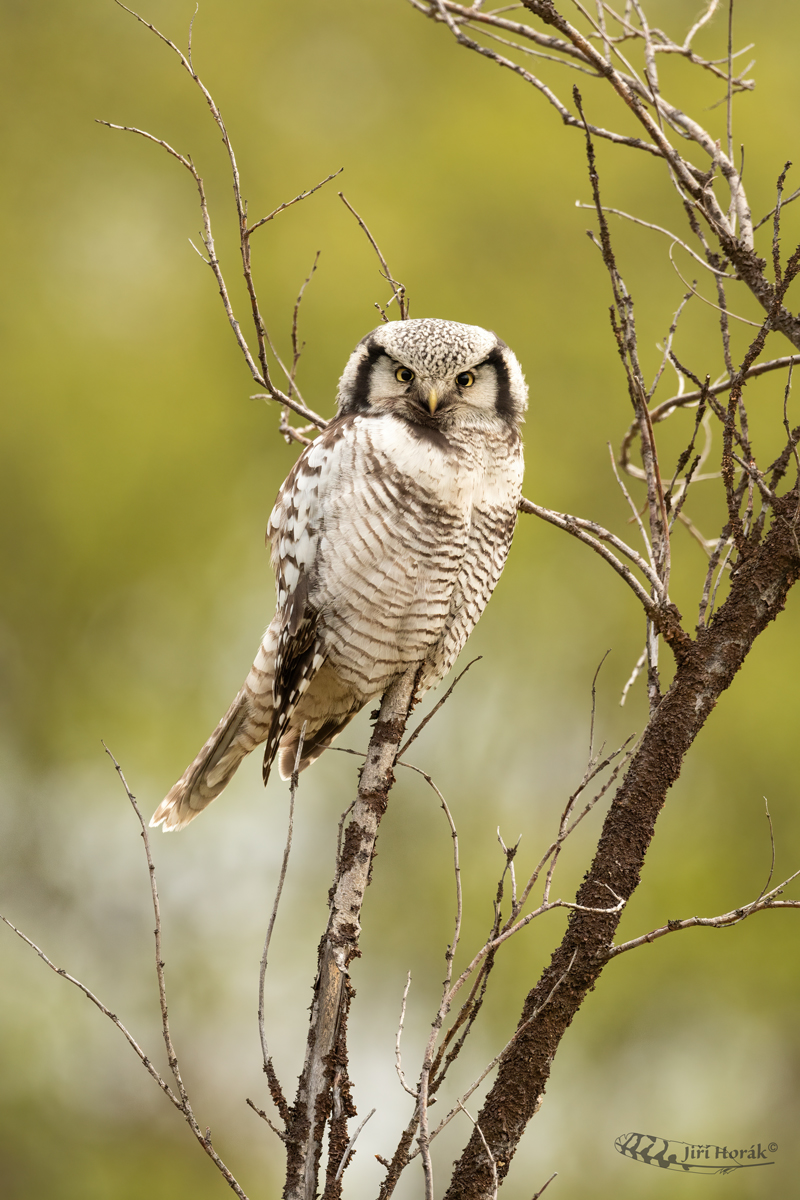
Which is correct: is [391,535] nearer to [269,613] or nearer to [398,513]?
[398,513]

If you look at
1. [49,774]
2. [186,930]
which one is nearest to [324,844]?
[186,930]

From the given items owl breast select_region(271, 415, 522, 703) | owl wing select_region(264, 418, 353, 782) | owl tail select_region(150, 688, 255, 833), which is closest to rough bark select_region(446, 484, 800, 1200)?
owl breast select_region(271, 415, 522, 703)

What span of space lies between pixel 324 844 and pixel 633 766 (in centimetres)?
538

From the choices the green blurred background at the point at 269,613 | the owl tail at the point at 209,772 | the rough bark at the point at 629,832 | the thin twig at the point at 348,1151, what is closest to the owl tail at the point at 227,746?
the owl tail at the point at 209,772

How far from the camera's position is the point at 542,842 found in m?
6.37

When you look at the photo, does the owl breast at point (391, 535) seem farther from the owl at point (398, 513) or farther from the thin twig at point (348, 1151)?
the thin twig at point (348, 1151)

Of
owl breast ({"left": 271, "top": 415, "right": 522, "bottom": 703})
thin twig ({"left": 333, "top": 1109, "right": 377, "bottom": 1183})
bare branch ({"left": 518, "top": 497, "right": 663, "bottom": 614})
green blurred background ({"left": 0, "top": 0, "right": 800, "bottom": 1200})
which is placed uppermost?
green blurred background ({"left": 0, "top": 0, "right": 800, "bottom": 1200})

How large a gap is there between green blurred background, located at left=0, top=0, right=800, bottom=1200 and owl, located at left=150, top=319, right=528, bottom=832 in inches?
140

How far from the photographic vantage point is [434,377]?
2.32 metres

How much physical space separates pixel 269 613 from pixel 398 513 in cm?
504

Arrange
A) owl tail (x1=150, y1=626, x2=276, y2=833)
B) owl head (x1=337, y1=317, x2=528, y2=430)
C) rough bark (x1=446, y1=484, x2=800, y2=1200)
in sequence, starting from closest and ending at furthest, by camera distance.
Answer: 1. rough bark (x1=446, y1=484, x2=800, y2=1200)
2. owl head (x1=337, y1=317, x2=528, y2=430)
3. owl tail (x1=150, y1=626, x2=276, y2=833)

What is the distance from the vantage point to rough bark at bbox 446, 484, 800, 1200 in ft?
5.73

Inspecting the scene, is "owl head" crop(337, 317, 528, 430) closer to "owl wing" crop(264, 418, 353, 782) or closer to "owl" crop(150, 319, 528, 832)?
"owl" crop(150, 319, 528, 832)

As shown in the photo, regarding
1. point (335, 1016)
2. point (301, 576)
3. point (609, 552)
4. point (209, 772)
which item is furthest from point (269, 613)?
→ point (335, 1016)
